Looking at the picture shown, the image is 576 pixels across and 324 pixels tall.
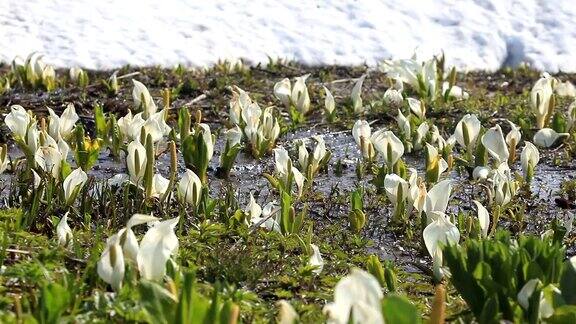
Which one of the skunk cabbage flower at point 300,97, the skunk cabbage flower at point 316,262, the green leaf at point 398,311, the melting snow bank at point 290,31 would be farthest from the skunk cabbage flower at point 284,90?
the green leaf at point 398,311

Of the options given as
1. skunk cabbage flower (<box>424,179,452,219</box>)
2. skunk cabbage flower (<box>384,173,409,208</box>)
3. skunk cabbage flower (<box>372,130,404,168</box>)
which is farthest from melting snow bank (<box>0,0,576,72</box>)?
skunk cabbage flower (<box>424,179,452,219</box>)

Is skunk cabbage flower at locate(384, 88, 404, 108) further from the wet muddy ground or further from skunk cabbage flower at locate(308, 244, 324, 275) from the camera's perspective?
skunk cabbage flower at locate(308, 244, 324, 275)

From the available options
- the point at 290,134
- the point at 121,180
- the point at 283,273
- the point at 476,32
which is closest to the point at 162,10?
the point at 476,32

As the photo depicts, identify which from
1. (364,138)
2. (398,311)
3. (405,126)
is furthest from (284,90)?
(398,311)

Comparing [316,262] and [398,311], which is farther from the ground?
[398,311]

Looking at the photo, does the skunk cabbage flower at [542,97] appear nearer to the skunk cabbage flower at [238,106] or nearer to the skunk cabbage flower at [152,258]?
the skunk cabbage flower at [238,106]

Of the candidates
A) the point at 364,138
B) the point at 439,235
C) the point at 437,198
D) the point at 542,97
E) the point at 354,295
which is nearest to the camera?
the point at 354,295

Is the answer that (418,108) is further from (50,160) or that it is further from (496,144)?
(50,160)
